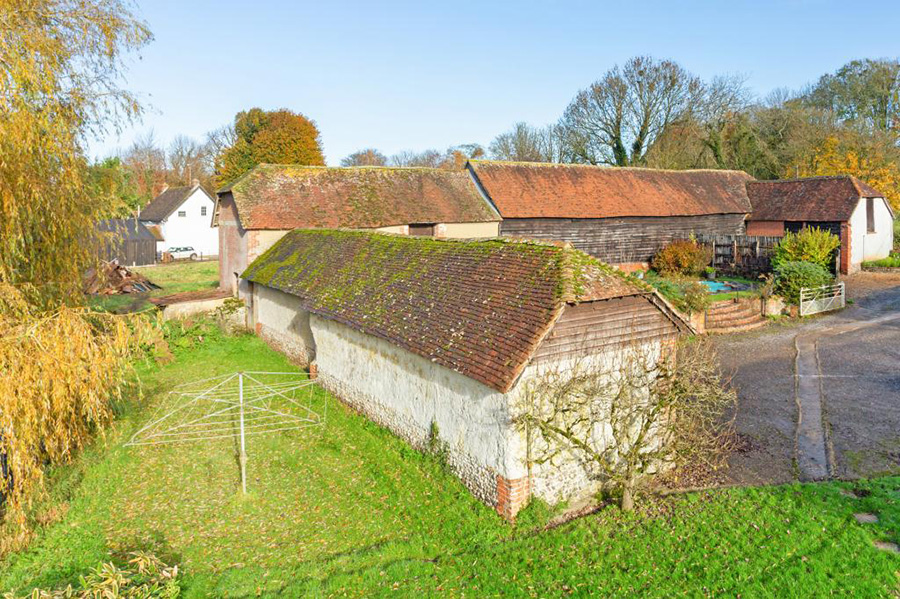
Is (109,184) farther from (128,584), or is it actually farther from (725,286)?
(725,286)

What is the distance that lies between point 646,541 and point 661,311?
13.7 feet

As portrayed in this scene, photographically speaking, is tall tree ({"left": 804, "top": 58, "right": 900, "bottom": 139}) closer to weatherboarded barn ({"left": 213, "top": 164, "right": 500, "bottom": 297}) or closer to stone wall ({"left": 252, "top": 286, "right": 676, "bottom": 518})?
weatherboarded barn ({"left": 213, "top": 164, "right": 500, "bottom": 297})

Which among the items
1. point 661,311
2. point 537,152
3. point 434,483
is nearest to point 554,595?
point 434,483

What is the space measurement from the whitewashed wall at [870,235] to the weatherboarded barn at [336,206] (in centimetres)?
1944

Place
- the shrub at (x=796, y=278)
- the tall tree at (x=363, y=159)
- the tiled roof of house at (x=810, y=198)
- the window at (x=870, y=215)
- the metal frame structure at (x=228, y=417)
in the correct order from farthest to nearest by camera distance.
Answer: the tall tree at (x=363, y=159) < the window at (x=870, y=215) < the tiled roof of house at (x=810, y=198) < the shrub at (x=796, y=278) < the metal frame structure at (x=228, y=417)

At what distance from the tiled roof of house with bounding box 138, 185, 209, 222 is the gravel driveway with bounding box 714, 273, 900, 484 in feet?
154

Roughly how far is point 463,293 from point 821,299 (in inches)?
756

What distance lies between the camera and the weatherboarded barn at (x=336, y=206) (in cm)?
2423

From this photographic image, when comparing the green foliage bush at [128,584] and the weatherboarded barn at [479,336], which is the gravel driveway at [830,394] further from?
the green foliage bush at [128,584]

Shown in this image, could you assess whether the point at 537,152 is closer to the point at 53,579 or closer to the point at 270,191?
the point at 270,191

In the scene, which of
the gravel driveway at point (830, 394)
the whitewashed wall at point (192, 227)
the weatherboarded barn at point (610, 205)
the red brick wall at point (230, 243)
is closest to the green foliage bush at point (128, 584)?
the gravel driveway at point (830, 394)

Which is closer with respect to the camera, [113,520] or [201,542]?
[201,542]

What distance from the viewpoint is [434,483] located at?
1091 cm

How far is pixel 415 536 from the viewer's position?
9.43m
